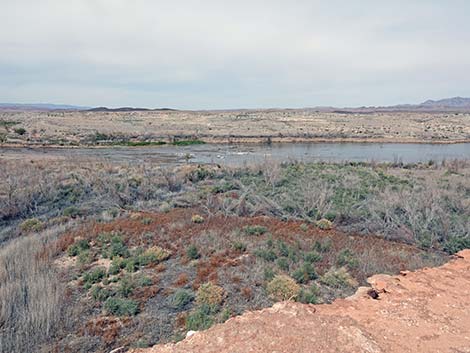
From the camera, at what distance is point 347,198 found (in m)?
17.0

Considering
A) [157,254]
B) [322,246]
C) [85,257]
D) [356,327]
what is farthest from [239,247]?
[356,327]

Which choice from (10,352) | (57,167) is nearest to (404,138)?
(57,167)

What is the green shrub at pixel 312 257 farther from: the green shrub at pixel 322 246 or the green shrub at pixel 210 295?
the green shrub at pixel 210 295

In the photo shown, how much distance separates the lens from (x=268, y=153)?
40.1 meters

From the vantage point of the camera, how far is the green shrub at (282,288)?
26.5 feet

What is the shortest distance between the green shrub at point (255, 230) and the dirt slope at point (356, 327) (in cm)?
525

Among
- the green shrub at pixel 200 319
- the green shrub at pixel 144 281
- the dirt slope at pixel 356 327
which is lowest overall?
the green shrub at pixel 144 281

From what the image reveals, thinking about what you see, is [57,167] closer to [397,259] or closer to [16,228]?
[16,228]

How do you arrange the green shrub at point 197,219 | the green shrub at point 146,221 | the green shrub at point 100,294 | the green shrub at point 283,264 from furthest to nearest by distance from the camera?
1. the green shrub at point 197,219
2. the green shrub at point 146,221
3. the green shrub at point 283,264
4. the green shrub at point 100,294

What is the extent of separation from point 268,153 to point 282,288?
32.3 m

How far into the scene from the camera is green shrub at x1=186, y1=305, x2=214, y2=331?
280 inches

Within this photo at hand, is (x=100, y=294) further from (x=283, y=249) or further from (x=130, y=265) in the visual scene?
(x=283, y=249)

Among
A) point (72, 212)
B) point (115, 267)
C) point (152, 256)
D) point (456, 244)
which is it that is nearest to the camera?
point (115, 267)

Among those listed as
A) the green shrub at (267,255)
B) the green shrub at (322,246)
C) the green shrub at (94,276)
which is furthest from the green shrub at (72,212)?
the green shrub at (322,246)
